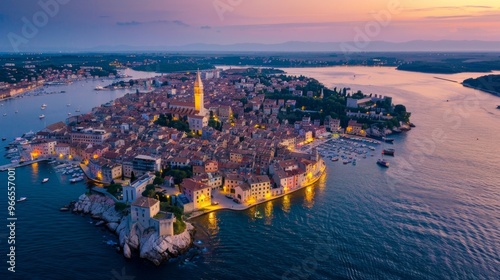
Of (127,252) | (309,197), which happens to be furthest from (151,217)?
(309,197)

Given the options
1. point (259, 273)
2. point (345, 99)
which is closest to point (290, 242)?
point (259, 273)

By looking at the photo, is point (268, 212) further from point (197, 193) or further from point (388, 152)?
point (388, 152)

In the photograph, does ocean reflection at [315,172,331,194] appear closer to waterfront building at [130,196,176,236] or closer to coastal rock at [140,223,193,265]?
coastal rock at [140,223,193,265]

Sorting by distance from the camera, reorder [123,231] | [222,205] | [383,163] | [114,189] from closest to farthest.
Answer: [123,231] → [222,205] → [114,189] → [383,163]

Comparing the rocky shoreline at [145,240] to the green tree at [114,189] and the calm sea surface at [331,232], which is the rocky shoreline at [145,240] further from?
the green tree at [114,189]

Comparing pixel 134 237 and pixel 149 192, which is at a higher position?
pixel 149 192

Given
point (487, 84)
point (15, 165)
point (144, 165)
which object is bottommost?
point (15, 165)

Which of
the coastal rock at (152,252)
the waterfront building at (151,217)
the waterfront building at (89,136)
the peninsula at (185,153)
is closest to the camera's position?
the coastal rock at (152,252)

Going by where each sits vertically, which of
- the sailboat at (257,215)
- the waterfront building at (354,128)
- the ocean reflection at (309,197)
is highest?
the waterfront building at (354,128)

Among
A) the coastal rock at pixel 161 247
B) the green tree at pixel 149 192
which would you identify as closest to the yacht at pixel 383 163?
the green tree at pixel 149 192
